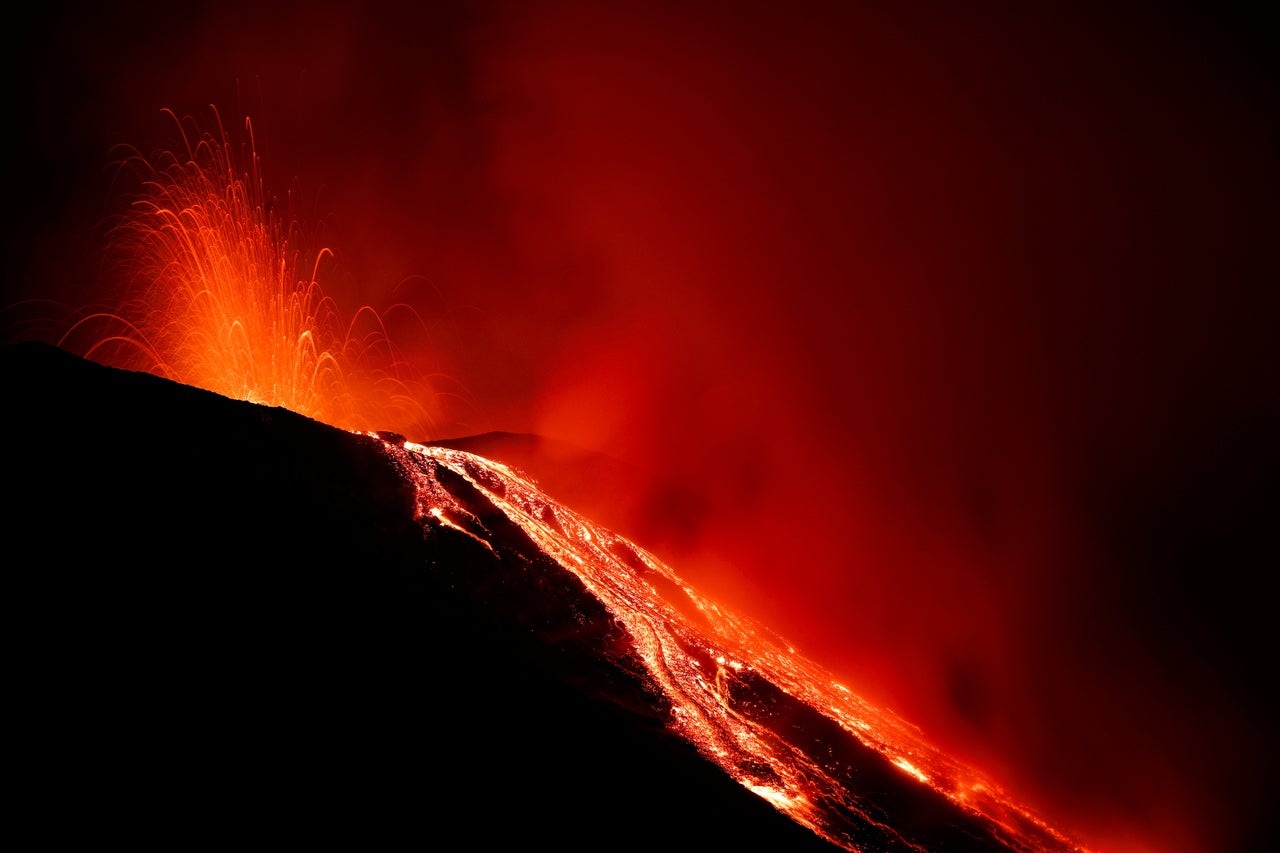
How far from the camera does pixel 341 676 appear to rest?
13.2 feet

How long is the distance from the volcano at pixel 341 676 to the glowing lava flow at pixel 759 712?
4cm

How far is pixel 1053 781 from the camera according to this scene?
2183 centimetres

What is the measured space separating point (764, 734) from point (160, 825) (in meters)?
5.27

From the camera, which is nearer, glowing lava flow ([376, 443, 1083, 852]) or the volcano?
the volcano

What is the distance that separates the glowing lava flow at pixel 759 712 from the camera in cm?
583

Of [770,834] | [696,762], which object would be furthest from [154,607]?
[770,834]

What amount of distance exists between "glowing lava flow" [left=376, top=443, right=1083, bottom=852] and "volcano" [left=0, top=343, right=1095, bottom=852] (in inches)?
1.7

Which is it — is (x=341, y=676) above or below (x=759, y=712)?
below

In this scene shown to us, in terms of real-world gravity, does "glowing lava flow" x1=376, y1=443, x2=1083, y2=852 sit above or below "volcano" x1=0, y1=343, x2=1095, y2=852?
above

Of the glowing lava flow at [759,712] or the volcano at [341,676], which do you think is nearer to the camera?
the volcano at [341,676]

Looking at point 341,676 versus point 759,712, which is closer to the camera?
point 341,676

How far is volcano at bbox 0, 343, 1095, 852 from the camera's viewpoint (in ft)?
10.6

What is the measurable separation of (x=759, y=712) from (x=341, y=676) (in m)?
4.71

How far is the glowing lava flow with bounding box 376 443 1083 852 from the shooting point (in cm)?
583
